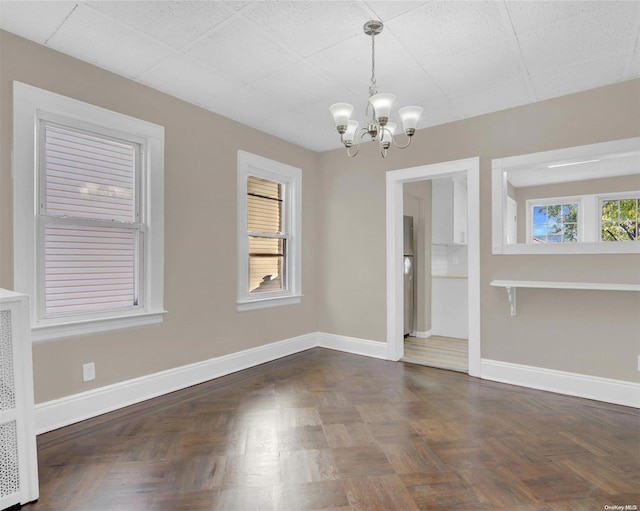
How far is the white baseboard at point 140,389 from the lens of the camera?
2490 mm

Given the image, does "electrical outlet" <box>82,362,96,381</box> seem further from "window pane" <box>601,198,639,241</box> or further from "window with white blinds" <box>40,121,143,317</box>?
"window pane" <box>601,198,639,241</box>

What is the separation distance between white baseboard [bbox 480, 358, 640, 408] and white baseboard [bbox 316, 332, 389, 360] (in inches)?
44.8

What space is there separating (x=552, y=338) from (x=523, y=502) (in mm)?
1877

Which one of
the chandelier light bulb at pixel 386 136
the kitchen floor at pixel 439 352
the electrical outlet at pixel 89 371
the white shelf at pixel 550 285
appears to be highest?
the chandelier light bulb at pixel 386 136

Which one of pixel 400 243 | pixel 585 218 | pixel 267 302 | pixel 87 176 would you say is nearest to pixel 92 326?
pixel 87 176

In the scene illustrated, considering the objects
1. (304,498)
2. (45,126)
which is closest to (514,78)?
(304,498)

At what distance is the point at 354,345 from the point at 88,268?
118 inches

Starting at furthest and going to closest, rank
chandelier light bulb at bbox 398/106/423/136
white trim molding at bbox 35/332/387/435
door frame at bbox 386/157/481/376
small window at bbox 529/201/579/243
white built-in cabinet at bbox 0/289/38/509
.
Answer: door frame at bbox 386/157/481/376 < small window at bbox 529/201/579/243 < white trim molding at bbox 35/332/387/435 < chandelier light bulb at bbox 398/106/423/136 < white built-in cabinet at bbox 0/289/38/509

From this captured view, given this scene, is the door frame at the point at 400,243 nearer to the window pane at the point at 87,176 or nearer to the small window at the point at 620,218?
the small window at the point at 620,218

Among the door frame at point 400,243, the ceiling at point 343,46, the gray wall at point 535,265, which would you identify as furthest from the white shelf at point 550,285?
the ceiling at point 343,46

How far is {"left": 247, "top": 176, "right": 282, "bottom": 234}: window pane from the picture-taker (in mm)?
4062

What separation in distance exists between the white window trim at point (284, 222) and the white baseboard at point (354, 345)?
26.7 inches

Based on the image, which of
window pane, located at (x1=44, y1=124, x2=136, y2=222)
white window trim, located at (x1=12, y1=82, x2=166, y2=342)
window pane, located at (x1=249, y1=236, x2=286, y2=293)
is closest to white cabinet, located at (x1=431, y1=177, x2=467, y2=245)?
window pane, located at (x1=249, y1=236, x2=286, y2=293)

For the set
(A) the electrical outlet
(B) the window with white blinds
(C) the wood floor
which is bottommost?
(C) the wood floor
